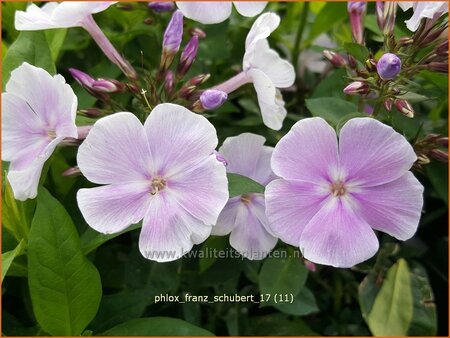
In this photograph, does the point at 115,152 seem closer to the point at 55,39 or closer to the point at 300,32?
the point at 55,39

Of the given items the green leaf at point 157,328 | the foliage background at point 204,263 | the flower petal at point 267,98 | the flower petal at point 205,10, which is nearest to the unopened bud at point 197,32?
the foliage background at point 204,263

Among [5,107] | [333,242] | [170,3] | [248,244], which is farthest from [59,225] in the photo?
[170,3]

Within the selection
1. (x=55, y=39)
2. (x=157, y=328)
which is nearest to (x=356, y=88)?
(x=157, y=328)

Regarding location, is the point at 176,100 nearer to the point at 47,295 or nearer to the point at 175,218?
the point at 175,218

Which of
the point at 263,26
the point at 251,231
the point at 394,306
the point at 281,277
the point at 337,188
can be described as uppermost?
the point at 263,26

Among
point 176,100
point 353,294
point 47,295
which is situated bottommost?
point 353,294

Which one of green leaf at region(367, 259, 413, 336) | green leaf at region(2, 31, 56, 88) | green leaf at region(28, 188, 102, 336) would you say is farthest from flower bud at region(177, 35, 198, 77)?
green leaf at region(367, 259, 413, 336)

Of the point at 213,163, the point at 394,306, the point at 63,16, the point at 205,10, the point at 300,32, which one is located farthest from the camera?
the point at 300,32
